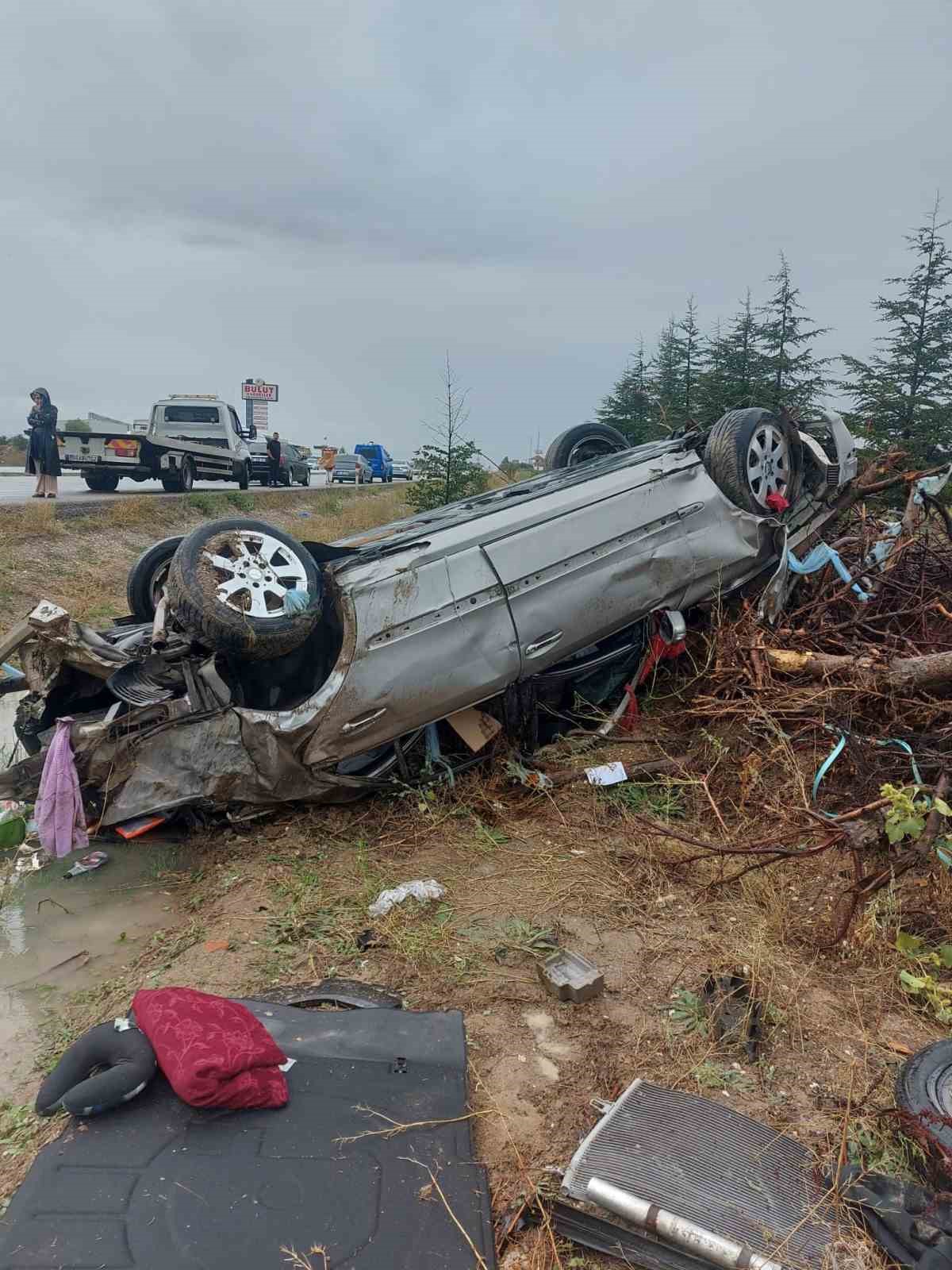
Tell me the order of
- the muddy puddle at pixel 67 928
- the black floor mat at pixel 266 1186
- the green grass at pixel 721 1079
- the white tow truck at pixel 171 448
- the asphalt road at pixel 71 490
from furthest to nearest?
the white tow truck at pixel 171 448, the asphalt road at pixel 71 490, the muddy puddle at pixel 67 928, the green grass at pixel 721 1079, the black floor mat at pixel 266 1186

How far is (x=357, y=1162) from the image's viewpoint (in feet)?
7.38

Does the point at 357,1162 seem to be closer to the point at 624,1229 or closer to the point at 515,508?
the point at 624,1229

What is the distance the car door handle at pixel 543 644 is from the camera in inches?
179

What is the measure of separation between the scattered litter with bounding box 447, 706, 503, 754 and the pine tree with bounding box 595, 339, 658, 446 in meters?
18.5

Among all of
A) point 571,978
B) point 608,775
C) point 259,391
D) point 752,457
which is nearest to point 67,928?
point 571,978

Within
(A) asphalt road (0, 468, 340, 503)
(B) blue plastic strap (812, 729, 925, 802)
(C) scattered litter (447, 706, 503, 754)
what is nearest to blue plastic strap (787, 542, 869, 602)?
(B) blue plastic strap (812, 729, 925, 802)

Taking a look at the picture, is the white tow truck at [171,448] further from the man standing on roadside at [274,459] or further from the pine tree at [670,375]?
the pine tree at [670,375]

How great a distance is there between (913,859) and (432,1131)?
2.09m

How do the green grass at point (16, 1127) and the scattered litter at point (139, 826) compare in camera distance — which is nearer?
the green grass at point (16, 1127)

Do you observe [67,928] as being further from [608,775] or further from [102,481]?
[102,481]

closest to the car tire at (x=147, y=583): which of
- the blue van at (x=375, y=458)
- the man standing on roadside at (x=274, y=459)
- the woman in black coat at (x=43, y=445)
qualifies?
the woman in black coat at (x=43, y=445)

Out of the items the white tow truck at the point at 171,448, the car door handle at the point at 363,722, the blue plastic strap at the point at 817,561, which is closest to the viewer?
the car door handle at the point at 363,722

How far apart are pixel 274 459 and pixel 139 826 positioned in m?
17.4

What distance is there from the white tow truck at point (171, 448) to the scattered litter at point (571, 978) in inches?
554
